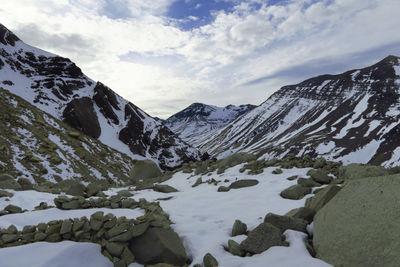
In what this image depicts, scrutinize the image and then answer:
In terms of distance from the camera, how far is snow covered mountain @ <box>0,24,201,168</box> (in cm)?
5825

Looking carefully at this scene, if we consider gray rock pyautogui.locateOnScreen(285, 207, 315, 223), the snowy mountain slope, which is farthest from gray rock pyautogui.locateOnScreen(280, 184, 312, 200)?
the snowy mountain slope

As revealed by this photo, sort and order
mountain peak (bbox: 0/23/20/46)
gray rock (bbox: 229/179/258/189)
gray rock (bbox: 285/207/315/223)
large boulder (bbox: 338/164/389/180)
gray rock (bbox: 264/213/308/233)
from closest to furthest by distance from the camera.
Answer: gray rock (bbox: 264/213/308/233) → gray rock (bbox: 285/207/315/223) → large boulder (bbox: 338/164/389/180) → gray rock (bbox: 229/179/258/189) → mountain peak (bbox: 0/23/20/46)

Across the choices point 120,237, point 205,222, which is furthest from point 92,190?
point 120,237

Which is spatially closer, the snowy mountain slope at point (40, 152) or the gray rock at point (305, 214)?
the gray rock at point (305, 214)

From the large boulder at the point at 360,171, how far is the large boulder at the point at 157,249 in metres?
8.75

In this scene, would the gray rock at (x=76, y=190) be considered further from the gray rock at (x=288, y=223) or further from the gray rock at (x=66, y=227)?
the gray rock at (x=288, y=223)

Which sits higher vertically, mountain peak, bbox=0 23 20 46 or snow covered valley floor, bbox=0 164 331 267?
mountain peak, bbox=0 23 20 46

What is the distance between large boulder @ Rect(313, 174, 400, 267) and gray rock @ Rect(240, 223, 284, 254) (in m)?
0.98

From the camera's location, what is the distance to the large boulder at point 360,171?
35.2ft

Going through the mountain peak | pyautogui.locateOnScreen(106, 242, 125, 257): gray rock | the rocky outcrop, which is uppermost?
the mountain peak

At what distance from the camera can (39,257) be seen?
6324mm

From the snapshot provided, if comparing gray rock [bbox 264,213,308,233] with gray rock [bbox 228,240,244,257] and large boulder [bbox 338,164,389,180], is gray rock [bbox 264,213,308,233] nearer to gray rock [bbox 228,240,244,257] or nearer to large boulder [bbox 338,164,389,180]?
gray rock [bbox 228,240,244,257]

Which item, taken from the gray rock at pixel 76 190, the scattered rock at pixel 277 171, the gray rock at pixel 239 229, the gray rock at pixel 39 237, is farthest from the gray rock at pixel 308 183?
the gray rock at pixel 76 190

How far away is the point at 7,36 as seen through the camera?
69000 mm
